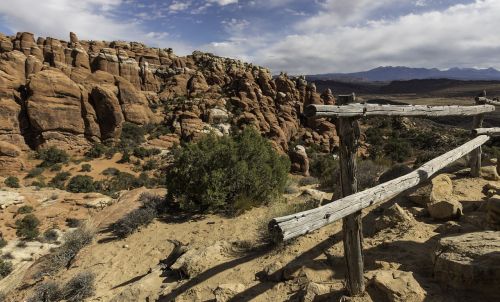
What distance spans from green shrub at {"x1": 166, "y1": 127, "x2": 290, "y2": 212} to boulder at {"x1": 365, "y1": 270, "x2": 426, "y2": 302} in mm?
4802

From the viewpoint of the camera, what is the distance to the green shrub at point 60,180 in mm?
24862

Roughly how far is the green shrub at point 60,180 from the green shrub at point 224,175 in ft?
61.7

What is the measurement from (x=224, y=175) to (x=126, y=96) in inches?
1307

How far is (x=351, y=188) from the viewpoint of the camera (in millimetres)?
4488

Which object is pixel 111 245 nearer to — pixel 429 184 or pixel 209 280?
pixel 209 280

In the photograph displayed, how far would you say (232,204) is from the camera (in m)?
9.03

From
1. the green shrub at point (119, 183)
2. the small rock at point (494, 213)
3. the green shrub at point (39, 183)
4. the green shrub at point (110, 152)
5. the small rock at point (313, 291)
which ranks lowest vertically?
the green shrub at point (119, 183)

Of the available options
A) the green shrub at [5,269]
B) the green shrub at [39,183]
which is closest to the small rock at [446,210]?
the green shrub at [5,269]

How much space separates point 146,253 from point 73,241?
2307 mm

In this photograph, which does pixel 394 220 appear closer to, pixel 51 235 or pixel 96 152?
pixel 51 235

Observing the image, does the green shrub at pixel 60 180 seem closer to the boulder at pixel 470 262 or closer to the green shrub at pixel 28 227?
the green shrub at pixel 28 227

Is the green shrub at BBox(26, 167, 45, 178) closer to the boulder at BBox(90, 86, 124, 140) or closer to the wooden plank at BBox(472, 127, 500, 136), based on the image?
the boulder at BBox(90, 86, 124, 140)

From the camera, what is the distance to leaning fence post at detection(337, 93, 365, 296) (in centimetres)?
440

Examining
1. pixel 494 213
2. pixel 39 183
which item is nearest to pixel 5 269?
pixel 494 213
